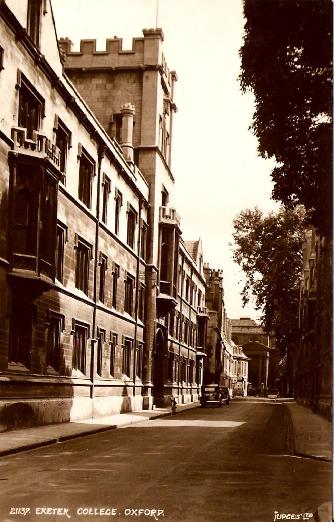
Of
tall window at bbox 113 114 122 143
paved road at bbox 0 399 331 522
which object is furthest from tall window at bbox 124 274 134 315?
paved road at bbox 0 399 331 522

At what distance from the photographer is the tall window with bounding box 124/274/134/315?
38500mm

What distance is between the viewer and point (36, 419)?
23938 millimetres

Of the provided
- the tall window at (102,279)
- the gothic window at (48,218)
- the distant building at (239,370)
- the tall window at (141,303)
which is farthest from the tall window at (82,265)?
the distant building at (239,370)

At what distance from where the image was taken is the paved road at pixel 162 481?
9758 mm

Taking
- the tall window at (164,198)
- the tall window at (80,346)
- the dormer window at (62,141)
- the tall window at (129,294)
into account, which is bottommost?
the tall window at (80,346)

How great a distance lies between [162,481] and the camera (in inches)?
491

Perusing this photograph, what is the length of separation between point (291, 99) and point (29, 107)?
1048cm

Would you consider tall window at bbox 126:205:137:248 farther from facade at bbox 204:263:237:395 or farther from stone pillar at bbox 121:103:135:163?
facade at bbox 204:263:237:395

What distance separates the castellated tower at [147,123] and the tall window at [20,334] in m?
14.5

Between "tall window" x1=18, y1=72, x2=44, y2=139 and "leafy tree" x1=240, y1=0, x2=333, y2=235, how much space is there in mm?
8651

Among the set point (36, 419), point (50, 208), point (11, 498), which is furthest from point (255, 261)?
point (11, 498)

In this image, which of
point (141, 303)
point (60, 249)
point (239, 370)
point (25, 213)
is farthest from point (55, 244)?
point (239, 370)

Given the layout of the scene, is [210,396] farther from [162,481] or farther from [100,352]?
[162,481]

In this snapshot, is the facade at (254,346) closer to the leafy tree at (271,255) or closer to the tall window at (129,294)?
the tall window at (129,294)
